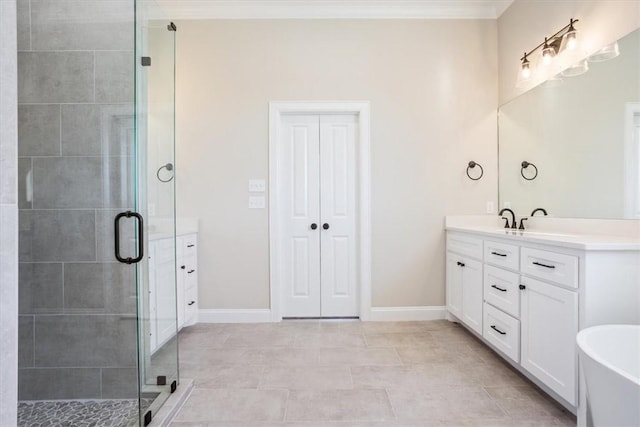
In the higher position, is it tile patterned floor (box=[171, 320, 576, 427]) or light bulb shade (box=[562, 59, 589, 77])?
light bulb shade (box=[562, 59, 589, 77])

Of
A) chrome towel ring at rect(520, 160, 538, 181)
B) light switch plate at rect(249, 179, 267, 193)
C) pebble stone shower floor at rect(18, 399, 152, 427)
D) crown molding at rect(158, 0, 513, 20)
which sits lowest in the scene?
pebble stone shower floor at rect(18, 399, 152, 427)

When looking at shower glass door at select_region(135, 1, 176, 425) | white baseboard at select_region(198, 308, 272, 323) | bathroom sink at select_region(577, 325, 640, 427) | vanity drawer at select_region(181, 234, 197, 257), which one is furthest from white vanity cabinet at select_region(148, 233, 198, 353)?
bathroom sink at select_region(577, 325, 640, 427)

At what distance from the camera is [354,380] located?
196 centimetres

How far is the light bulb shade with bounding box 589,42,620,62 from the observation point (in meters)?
1.92

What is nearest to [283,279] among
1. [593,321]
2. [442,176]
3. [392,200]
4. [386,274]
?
[386,274]

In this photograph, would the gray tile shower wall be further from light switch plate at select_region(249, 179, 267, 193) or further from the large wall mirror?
the large wall mirror

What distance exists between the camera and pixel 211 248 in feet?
9.97

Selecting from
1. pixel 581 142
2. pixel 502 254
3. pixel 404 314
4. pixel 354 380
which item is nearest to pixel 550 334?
pixel 502 254

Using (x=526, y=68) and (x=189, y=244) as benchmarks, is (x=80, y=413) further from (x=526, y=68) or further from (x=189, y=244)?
(x=526, y=68)

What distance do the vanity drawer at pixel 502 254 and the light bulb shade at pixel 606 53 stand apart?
1301 millimetres

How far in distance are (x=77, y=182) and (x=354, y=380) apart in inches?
76.7

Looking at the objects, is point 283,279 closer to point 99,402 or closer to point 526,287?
point 99,402

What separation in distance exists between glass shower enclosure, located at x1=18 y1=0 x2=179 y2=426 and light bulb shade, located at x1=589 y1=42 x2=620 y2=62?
2708 millimetres

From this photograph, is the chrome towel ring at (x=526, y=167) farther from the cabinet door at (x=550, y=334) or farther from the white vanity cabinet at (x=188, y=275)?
the white vanity cabinet at (x=188, y=275)
